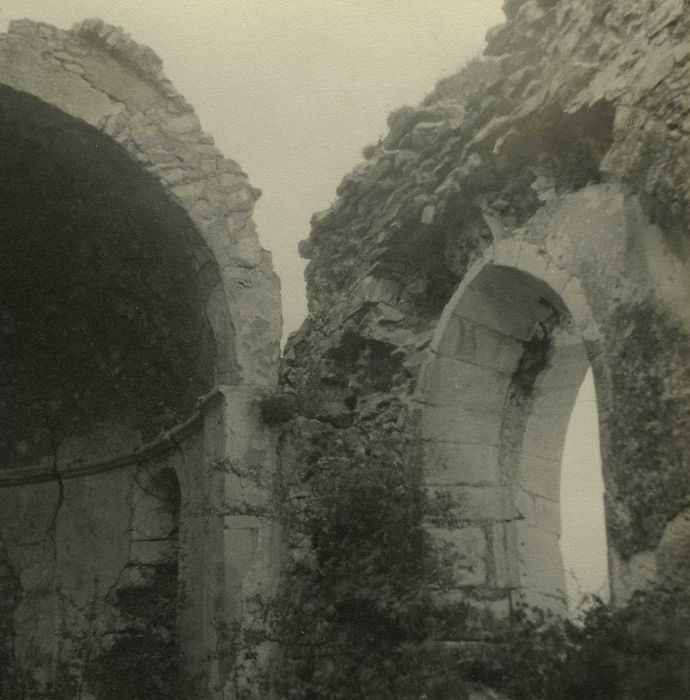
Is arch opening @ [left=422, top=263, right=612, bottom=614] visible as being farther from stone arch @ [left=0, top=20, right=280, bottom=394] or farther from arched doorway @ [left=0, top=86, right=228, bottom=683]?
arched doorway @ [left=0, top=86, right=228, bottom=683]

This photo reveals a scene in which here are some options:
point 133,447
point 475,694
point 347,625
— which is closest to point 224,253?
point 133,447

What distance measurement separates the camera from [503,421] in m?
5.27

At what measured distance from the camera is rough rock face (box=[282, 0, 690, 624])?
11.3 ft

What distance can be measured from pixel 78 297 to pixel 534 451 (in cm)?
343

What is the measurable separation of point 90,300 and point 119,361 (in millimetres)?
497

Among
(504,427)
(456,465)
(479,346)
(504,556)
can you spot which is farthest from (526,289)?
(504,556)

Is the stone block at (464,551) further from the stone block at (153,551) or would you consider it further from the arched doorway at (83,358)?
the stone block at (153,551)

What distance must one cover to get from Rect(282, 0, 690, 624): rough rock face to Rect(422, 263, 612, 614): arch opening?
1 centimetres

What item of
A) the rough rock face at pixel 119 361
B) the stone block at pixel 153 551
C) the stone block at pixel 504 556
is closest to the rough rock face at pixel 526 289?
the stone block at pixel 504 556

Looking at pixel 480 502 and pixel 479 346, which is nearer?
pixel 480 502

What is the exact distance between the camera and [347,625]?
461 centimetres

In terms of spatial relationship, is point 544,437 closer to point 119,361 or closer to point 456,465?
point 456,465

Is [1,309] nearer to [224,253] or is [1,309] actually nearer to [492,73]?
[224,253]

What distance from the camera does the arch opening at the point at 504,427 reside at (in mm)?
4918
